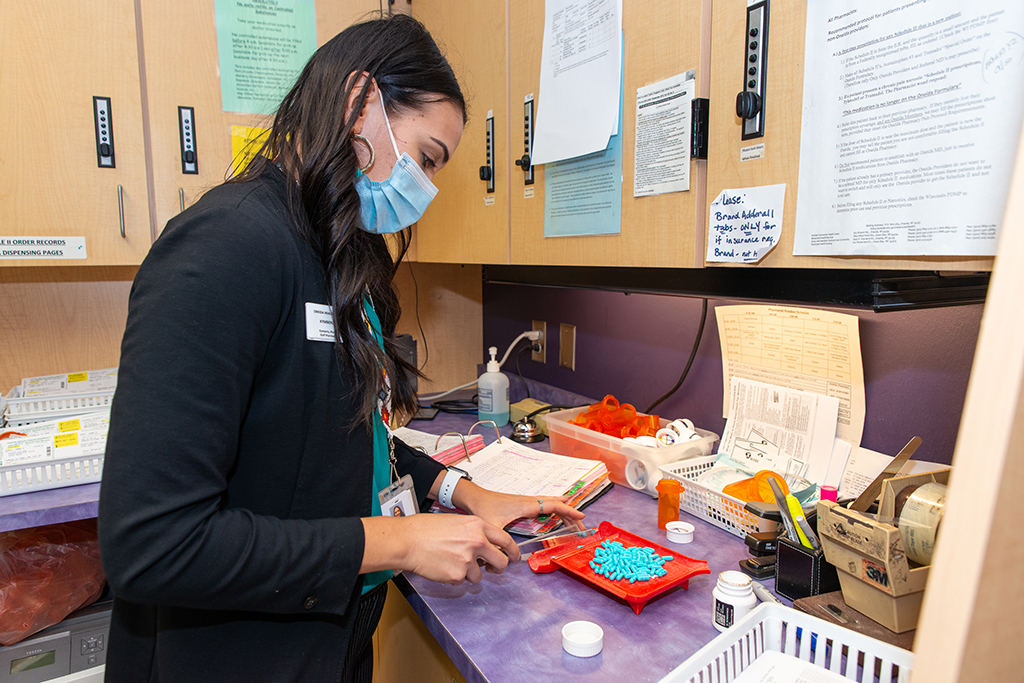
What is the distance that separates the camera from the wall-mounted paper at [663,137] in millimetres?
947

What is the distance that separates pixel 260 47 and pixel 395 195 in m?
1.19

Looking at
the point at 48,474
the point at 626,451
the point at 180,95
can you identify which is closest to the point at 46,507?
the point at 48,474

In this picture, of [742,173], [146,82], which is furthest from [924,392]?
[146,82]

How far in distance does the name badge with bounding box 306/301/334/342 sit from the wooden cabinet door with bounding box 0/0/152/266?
3.90ft

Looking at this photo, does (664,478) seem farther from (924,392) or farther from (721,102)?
(721,102)

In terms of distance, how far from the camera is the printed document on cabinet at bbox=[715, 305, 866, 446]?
3.60 ft

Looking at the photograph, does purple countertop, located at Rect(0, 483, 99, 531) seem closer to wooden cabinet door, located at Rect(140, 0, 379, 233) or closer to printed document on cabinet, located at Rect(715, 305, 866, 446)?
wooden cabinet door, located at Rect(140, 0, 379, 233)

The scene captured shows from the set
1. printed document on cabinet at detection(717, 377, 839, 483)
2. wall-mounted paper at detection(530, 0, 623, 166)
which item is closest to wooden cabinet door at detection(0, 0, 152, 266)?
wall-mounted paper at detection(530, 0, 623, 166)

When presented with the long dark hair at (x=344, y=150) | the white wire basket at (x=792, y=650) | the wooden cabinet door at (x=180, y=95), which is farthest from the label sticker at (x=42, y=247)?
the white wire basket at (x=792, y=650)

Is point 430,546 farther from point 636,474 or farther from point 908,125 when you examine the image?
point 908,125

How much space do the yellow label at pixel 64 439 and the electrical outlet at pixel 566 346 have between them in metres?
1.35

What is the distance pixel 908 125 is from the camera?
68 centimetres

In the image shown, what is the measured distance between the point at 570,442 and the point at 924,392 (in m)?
0.75

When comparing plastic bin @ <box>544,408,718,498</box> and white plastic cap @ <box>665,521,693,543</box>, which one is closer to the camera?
white plastic cap @ <box>665,521,693,543</box>
